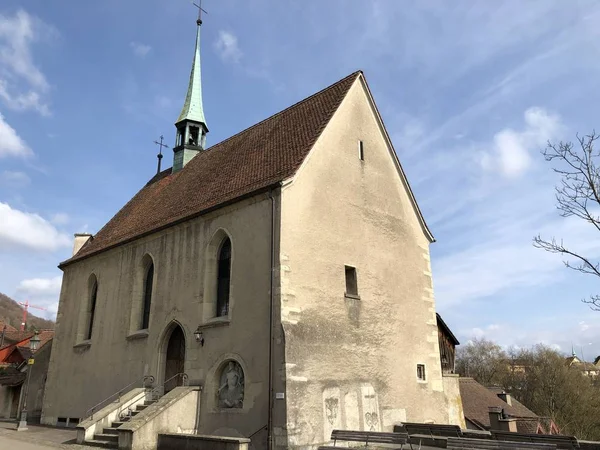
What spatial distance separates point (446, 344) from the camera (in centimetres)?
2394

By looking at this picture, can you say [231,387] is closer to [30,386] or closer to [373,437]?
[373,437]

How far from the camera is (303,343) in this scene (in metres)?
13.4

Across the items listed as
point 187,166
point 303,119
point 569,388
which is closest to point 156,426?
point 303,119

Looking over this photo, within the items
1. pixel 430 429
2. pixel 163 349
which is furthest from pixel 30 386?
pixel 430 429

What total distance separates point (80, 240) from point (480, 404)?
23259 millimetres

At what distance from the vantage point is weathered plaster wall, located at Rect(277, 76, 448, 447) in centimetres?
1343

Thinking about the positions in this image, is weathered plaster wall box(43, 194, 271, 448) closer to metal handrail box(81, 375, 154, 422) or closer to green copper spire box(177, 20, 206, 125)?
metal handrail box(81, 375, 154, 422)

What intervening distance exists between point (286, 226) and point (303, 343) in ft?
10.7

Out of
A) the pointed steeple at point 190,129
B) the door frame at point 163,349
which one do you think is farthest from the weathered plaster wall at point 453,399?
the pointed steeple at point 190,129

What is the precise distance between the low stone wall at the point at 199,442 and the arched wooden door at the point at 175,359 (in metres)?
3.67

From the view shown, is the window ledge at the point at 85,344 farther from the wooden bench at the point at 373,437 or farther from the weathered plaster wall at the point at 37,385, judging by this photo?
the wooden bench at the point at 373,437

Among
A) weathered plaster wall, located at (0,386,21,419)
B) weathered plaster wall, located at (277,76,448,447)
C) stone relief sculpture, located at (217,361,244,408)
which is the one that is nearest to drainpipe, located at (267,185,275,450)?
weathered plaster wall, located at (277,76,448,447)

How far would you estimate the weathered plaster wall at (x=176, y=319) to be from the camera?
13.8m

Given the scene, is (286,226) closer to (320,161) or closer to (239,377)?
(320,161)
